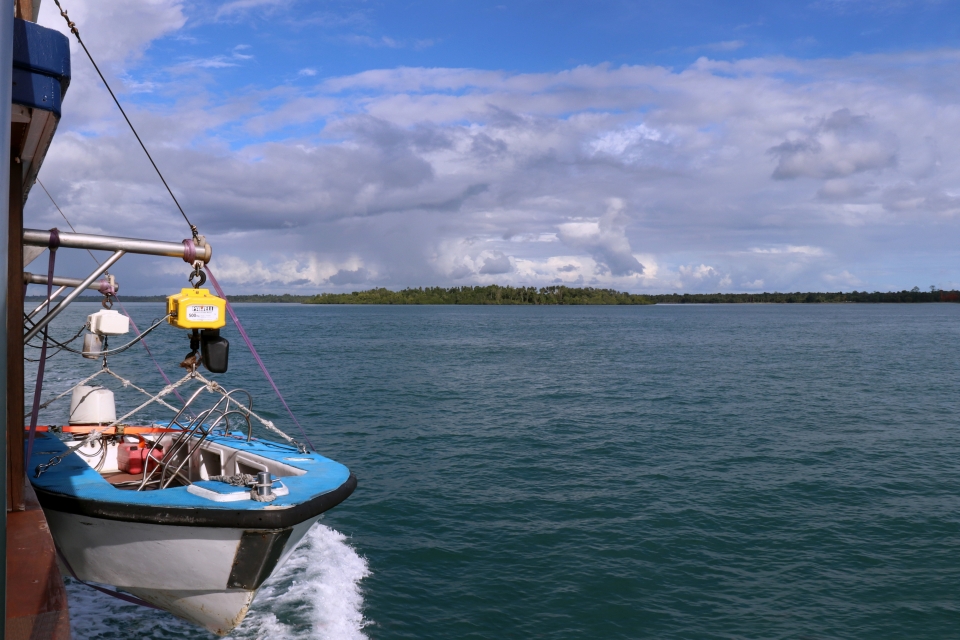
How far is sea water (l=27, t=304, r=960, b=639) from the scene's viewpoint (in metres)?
9.35

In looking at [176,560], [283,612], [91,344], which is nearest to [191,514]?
[176,560]

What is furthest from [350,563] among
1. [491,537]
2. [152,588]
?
[152,588]

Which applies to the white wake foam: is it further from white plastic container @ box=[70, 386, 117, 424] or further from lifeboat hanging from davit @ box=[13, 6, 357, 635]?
white plastic container @ box=[70, 386, 117, 424]

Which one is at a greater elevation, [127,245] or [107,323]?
[127,245]

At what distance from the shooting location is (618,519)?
13.0 m

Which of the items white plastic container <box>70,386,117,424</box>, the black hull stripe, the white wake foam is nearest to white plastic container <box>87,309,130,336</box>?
white plastic container <box>70,386,117,424</box>

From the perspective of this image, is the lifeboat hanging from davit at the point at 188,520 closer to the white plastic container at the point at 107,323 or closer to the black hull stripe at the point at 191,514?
the black hull stripe at the point at 191,514

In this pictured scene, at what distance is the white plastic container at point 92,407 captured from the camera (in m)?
10.6

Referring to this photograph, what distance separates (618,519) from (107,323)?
9.98 meters

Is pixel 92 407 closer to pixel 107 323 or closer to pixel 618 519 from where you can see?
pixel 107 323

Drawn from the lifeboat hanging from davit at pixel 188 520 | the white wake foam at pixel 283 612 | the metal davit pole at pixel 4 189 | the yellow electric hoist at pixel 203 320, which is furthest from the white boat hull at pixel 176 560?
the metal davit pole at pixel 4 189

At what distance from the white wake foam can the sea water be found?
0.03 m

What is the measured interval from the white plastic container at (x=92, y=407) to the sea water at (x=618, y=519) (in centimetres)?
245

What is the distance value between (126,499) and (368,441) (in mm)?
13330
